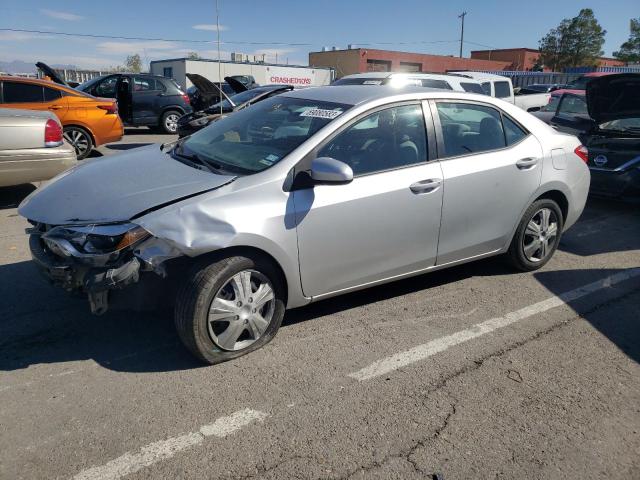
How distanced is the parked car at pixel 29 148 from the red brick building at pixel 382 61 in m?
44.0

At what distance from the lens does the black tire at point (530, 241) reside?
4.66 metres

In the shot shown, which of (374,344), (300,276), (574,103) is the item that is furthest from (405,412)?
(574,103)

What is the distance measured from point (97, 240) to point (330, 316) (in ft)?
5.67

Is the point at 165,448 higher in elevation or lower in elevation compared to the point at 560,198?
lower

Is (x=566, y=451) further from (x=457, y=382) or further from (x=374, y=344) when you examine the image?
(x=374, y=344)

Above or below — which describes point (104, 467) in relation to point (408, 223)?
below

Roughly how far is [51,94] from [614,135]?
924 cm

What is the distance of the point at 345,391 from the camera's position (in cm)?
306

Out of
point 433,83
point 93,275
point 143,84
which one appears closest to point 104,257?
point 93,275

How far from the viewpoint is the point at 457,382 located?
3191 mm

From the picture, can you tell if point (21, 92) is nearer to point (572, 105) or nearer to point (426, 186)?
point (426, 186)

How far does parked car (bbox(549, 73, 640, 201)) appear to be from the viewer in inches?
273

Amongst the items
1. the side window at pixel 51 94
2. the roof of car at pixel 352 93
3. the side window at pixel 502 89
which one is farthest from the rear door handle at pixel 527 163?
the side window at pixel 502 89

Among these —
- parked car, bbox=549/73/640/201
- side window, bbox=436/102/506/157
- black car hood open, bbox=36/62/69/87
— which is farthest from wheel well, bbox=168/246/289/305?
black car hood open, bbox=36/62/69/87
